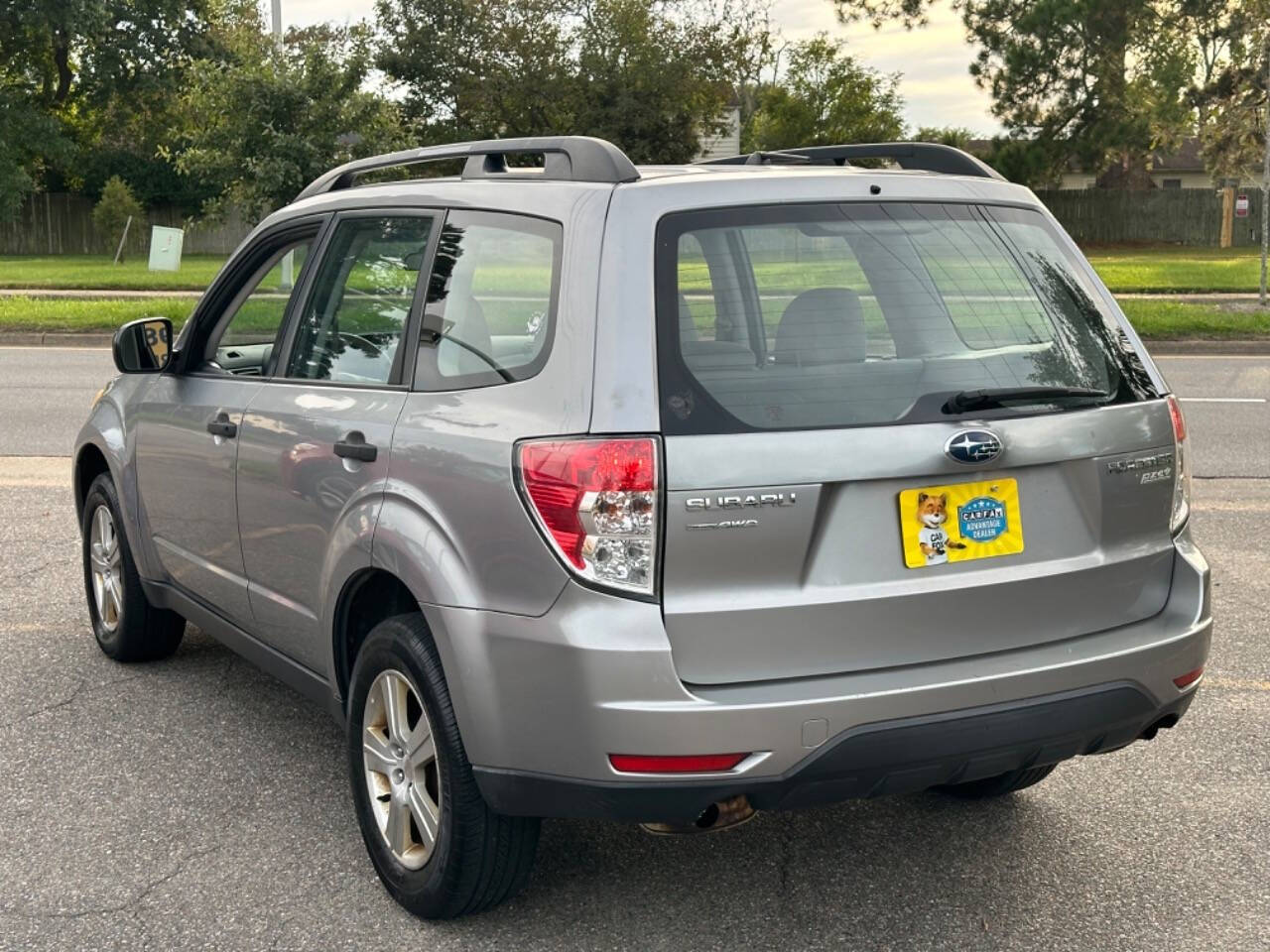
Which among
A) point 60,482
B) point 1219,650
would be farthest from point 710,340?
point 60,482

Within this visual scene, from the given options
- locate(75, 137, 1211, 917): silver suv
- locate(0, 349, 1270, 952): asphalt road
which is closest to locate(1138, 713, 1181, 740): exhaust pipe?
locate(75, 137, 1211, 917): silver suv

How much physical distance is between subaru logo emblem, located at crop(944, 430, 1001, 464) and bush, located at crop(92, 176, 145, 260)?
4210 cm

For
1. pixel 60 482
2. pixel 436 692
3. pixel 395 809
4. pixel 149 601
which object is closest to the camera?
pixel 436 692

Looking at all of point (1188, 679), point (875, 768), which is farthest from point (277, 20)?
point (875, 768)

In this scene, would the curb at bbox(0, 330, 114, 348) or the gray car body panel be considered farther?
the curb at bbox(0, 330, 114, 348)

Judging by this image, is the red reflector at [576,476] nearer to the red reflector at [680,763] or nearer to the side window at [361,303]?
the red reflector at [680,763]

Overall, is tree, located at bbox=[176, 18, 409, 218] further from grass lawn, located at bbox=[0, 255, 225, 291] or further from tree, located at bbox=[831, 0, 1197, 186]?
tree, located at bbox=[831, 0, 1197, 186]

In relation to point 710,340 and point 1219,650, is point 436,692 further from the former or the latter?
point 1219,650

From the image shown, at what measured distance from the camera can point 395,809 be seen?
3633 millimetres

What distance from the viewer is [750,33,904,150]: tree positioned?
60.7 metres

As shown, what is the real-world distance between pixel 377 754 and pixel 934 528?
146 centimetres

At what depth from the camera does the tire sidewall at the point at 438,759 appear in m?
3.37

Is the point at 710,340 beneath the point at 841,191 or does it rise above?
beneath

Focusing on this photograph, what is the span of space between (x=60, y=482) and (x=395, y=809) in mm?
6414
